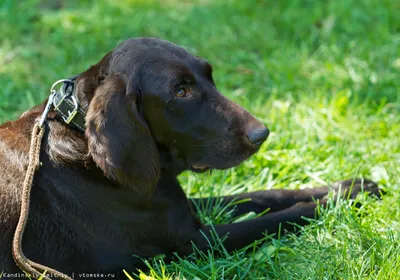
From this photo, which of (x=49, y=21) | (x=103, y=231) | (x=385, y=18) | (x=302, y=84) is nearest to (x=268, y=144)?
(x=302, y=84)

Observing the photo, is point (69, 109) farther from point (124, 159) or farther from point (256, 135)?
point (256, 135)

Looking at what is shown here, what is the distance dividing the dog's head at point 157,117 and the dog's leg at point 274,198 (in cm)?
58

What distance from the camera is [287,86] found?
5.13 meters

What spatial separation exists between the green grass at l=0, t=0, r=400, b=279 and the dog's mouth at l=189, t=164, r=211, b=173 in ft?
1.40

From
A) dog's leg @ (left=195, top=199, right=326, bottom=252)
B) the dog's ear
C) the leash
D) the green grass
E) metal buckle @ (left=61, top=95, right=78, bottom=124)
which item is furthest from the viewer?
dog's leg @ (left=195, top=199, right=326, bottom=252)

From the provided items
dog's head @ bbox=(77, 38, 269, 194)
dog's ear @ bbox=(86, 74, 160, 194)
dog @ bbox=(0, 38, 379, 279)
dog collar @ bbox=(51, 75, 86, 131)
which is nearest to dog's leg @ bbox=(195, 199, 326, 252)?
dog @ bbox=(0, 38, 379, 279)

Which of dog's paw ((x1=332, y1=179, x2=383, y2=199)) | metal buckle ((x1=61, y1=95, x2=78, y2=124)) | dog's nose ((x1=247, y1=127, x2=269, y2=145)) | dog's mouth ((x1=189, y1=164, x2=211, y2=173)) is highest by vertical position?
metal buckle ((x1=61, y1=95, x2=78, y2=124))

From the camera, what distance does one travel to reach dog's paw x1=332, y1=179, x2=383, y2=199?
11.9 ft

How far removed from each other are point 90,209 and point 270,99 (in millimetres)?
2354

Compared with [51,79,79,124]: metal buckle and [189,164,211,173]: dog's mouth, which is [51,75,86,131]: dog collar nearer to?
[51,79,79,124]: metal buckle

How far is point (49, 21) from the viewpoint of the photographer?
652 cm

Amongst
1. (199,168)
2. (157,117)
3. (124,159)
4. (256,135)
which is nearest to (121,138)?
(124,159)

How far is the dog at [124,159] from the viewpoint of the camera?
2.78m

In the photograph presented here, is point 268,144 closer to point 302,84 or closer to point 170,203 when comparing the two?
point 302,84
